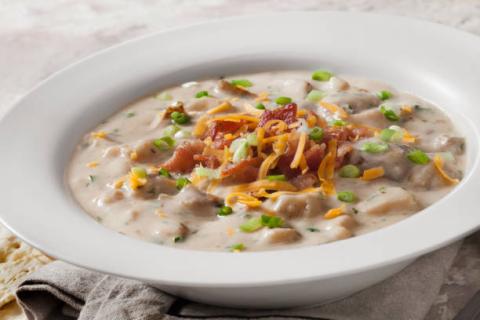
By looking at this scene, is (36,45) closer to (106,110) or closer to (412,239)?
(106,110)

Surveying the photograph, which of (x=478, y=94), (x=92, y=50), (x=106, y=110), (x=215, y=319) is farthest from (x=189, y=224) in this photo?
(x=92, y=50)

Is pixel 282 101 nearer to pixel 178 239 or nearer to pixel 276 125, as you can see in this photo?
pixel 276 125

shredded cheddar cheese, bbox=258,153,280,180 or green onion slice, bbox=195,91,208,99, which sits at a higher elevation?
shredded cheddar cheese, bbox=258,153,280,180

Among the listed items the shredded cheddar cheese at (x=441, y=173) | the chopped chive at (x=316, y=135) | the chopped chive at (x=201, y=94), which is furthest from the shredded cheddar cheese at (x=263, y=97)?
the shredded cheddar cheese at (x=441, y=173)

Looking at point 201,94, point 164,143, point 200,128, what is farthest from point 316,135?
point 201,94

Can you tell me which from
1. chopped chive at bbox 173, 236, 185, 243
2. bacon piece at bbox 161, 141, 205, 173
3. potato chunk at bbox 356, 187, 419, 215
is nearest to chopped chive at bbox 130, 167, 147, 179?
bacon piece at bbox 161, 141, 205, 173

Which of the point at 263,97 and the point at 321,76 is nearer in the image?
the point at 263,97

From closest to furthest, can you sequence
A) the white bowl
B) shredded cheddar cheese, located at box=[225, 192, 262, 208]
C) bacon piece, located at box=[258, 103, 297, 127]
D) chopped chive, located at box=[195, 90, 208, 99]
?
the white bowl → shredded cheddar cheese, located at box=[225, 192, 262, 208] → bacon piece, located at box=[258, 103, 297, 127] → chopped chive, located at box=[195, 90, 208, 99]

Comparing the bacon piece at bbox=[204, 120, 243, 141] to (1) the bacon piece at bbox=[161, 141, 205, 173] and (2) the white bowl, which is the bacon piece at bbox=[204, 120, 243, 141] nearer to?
(1) the bacon piece at bbox=[161, 141, 205, 173]
